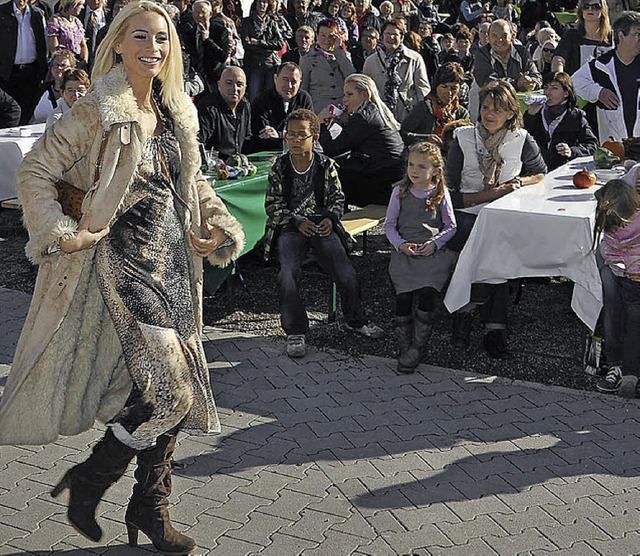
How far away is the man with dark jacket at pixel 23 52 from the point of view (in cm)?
1084

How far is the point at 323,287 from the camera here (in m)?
7.76

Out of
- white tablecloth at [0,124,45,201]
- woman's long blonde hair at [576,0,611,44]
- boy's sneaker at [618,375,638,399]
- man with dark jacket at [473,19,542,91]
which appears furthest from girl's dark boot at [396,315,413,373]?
woman's long blonde hair at [576,0,611,44]

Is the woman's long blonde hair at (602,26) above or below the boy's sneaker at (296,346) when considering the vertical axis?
above

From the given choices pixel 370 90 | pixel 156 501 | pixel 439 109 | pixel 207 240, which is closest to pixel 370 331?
pixel 370 90

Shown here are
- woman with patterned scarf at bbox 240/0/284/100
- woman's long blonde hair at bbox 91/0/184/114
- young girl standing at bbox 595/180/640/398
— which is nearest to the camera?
woman's long blonde hair at bbox 91/0/184/114

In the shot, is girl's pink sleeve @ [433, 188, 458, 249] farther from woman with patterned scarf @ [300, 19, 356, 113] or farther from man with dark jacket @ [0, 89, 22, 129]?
man with dark jacket @ [0, 89, 22, 129]

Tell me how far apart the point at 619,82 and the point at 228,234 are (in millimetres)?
5105

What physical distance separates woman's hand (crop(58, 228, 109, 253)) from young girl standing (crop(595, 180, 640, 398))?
10.4 feet

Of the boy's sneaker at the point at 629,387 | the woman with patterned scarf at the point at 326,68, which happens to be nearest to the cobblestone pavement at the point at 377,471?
the boy's sneaker at the point at 629,387

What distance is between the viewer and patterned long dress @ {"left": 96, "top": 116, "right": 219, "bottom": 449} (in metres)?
3.63

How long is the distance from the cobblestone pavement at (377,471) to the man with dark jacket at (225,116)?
2564mm

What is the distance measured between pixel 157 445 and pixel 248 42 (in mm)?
9120

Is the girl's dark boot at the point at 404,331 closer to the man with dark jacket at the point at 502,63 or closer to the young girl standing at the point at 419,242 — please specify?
the young girl standing at the point at 419,242

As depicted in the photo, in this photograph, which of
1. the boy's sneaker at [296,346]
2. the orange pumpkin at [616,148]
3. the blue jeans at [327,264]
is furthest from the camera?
the orange pumpkin at [616,148]
